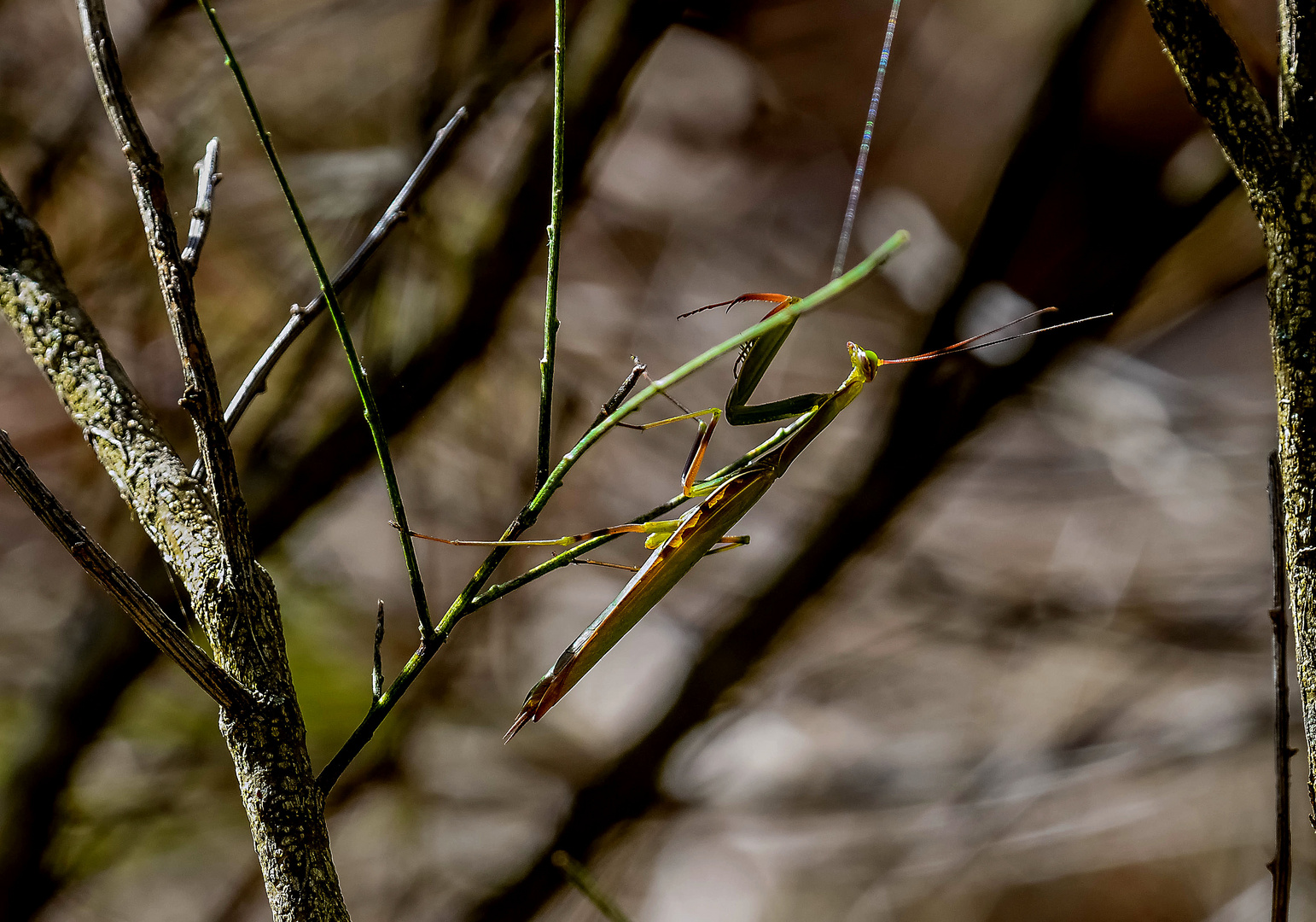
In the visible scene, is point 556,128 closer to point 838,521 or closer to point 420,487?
point 838,521

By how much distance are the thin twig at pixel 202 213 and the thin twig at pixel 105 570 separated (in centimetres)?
7

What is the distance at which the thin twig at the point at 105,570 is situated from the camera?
0.65ft

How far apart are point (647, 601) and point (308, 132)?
2.54 ft

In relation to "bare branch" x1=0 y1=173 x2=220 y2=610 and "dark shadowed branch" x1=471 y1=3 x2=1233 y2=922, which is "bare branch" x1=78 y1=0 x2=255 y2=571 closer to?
"bare branch" x1=0 y1=173 x2=220 y2=610

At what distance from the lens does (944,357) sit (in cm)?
79

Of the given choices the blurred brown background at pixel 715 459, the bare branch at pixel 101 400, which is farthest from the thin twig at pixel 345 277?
the blurred brown background at pixel 715 459

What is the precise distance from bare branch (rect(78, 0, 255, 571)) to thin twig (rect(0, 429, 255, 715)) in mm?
39

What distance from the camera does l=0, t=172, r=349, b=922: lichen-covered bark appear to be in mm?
226

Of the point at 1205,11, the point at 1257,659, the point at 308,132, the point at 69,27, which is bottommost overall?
the point at 1257,659

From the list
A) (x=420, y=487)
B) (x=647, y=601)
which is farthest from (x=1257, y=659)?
(x=420, y=487)

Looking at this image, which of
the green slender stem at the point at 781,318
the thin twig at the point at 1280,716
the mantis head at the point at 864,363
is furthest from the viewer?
the mantis head at the point at 864,363

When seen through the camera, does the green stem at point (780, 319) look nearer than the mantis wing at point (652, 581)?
Yes

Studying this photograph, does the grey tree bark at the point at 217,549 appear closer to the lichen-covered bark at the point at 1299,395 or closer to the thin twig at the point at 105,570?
the thin twig at the point at 105,570

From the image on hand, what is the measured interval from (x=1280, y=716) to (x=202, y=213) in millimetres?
398
